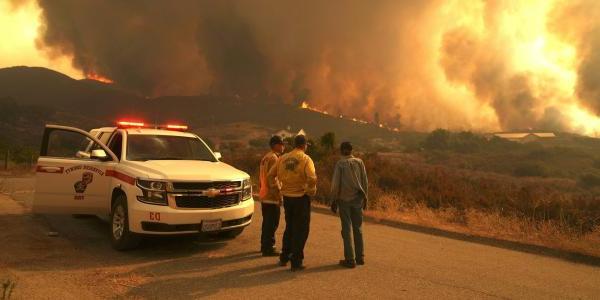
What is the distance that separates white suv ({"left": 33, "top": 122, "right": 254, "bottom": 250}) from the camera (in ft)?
20.4

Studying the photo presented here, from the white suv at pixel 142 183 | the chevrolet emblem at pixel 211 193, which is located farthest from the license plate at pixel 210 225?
the chevrolet emblem at pixel 211 193

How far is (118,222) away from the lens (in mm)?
6730

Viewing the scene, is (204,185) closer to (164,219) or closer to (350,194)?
(164,219)

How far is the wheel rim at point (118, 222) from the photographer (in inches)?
260

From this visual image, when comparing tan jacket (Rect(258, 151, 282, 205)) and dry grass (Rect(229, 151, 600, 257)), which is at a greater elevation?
tan jacket (Rect(258, 151, 282, 205))

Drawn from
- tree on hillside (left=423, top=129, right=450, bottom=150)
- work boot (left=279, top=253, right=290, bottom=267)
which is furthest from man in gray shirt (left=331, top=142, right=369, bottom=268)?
tree on hillside (left=423, top=129, right=450, bottom=150)

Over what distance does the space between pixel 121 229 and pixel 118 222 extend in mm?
172

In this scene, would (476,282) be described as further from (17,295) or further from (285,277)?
(17,295)

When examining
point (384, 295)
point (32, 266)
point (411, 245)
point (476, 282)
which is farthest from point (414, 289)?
point (32, 266)

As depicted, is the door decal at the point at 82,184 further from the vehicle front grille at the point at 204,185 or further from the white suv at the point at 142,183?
the vehicle front grille at the point at 204,185

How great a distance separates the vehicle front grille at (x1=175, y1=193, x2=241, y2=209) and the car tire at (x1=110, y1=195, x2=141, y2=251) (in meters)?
0.86

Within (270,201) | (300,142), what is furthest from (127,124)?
(300,142)

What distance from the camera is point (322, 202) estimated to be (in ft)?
47.9

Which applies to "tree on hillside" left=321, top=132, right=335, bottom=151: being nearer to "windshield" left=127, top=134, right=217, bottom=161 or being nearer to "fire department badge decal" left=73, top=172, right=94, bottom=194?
"windshield" left=127, top=134, right=217, bottom=161
